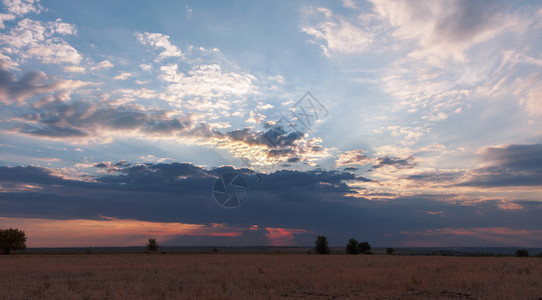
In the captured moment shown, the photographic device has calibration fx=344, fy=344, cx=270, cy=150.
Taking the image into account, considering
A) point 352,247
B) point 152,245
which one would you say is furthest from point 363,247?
point 152,245

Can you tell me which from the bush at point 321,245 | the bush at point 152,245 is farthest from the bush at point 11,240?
the bush at point 321,245

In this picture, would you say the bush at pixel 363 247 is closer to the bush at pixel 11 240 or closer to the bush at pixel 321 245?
the bush at pixel 321 245

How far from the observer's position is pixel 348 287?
21344 mm

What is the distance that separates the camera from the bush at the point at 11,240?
82.2 metres

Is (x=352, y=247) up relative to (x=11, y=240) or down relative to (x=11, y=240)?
down

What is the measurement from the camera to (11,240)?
83188 mm

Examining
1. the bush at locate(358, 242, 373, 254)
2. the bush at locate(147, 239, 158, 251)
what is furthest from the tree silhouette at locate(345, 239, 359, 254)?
the bush at locate(147, 239, 158, 251)

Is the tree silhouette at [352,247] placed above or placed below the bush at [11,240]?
below

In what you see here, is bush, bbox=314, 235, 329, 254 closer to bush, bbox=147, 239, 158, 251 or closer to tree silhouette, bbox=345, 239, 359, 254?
tree silhouette, bbox=345, 239, 359, 254

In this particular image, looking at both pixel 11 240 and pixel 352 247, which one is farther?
pixel 352 247

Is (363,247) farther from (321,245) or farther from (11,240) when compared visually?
(11,240)

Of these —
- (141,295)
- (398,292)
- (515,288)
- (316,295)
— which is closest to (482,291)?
(515,288)

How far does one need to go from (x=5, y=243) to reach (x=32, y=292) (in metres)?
82.5

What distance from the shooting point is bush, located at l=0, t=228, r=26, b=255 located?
3236 inches
